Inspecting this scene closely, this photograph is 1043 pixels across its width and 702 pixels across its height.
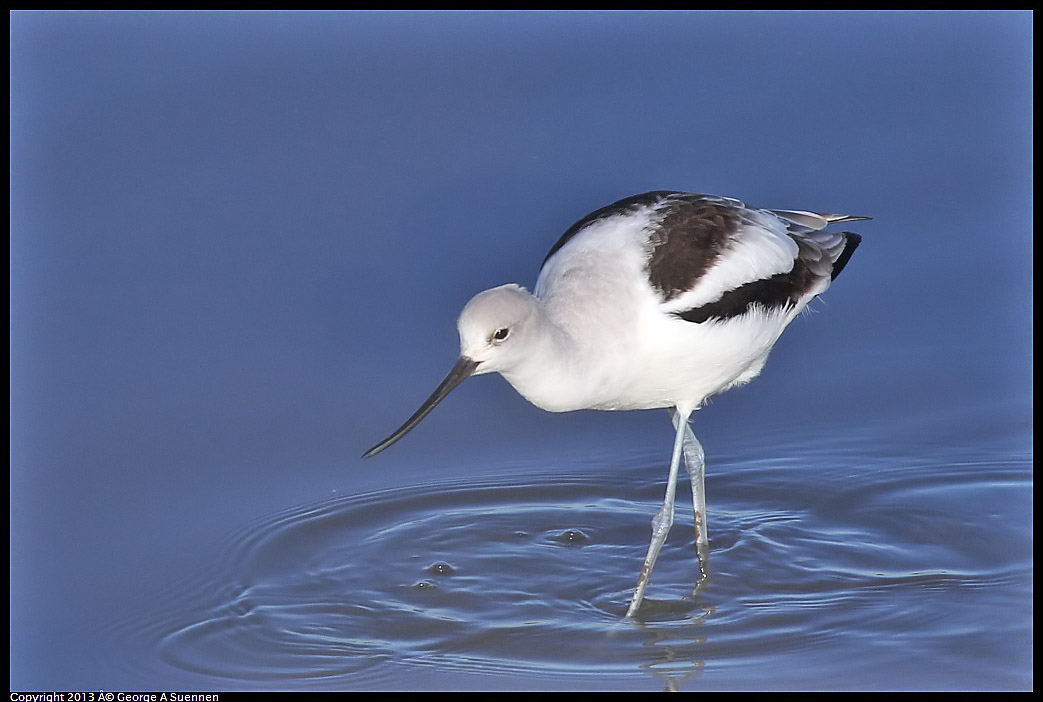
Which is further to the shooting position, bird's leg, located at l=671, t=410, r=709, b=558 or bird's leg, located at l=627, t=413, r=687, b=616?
bird's leg, located at l=671, t=410, r=709, b=558

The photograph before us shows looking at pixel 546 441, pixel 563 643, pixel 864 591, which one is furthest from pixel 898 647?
pixel 546 441

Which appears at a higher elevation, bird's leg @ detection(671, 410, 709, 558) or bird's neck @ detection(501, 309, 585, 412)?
bird's neck @ detection(501, 309, 585, 412)

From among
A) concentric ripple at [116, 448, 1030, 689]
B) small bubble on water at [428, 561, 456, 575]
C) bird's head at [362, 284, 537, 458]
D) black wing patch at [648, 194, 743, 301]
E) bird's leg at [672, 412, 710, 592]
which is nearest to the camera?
bird's head at [362, 284, 537, 458]

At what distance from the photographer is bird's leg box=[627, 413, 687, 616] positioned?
219 inches

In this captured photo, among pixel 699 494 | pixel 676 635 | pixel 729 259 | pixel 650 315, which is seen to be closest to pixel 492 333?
pixel 650 315

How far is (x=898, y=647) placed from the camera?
16.9ft

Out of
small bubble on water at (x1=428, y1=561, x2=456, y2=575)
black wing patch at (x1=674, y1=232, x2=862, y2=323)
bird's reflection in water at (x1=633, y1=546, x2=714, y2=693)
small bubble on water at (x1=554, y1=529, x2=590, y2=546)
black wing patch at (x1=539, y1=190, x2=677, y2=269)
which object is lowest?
bird's reflection in water at (x1=633, y1=546, x2=714, y2=693)

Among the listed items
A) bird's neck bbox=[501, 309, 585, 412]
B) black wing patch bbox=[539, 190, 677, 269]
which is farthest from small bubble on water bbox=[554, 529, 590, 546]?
black wing patch bbox=[539, 190, 677, 269]

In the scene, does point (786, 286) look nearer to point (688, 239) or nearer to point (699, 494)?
point (688, 239)

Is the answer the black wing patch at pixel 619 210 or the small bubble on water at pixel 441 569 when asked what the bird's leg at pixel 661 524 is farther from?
the black wing patch at pixel 619 210

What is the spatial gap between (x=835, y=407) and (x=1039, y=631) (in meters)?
1.81

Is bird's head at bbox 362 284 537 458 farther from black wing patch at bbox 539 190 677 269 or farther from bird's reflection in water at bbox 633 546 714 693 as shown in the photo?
A: bird's reflection in water at bbox 633 546 714 693

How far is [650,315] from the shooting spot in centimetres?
539

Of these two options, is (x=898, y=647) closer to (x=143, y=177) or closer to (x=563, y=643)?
(x=563, y=643)
